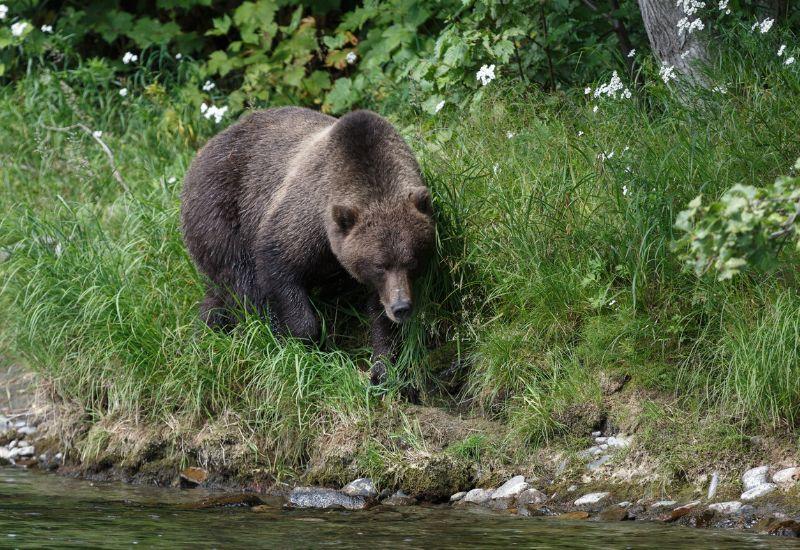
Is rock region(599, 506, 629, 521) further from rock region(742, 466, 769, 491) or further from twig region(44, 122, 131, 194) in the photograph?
twig region(44, 122, 131, 194)

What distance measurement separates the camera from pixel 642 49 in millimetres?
8305

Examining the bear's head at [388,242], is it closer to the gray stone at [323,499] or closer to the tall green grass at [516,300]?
the tall green grass at [516,300]

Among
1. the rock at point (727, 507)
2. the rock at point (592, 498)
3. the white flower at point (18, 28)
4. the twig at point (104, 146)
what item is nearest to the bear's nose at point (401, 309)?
the rock at point (592, 498)

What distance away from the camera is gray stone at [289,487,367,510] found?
599 centimetres

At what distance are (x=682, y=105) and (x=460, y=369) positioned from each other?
209 cm

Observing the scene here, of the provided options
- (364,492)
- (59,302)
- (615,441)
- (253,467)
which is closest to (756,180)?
(615,441)

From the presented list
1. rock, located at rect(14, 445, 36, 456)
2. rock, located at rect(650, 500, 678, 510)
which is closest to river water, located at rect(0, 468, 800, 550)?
rock, located at rect(650, 500, 678, 510)

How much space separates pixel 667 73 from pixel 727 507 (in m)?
2.75

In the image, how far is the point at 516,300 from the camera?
668cm

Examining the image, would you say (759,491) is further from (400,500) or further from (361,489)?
(361,489)

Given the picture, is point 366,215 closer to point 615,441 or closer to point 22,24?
point 615,441

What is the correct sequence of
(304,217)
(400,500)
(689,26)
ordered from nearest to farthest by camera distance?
1. (400,500)
2. (304,217)
3. (689,26)

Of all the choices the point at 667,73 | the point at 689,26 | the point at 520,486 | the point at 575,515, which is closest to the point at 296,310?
the point at 520,486

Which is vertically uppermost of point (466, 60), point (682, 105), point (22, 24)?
point (22, 24)
